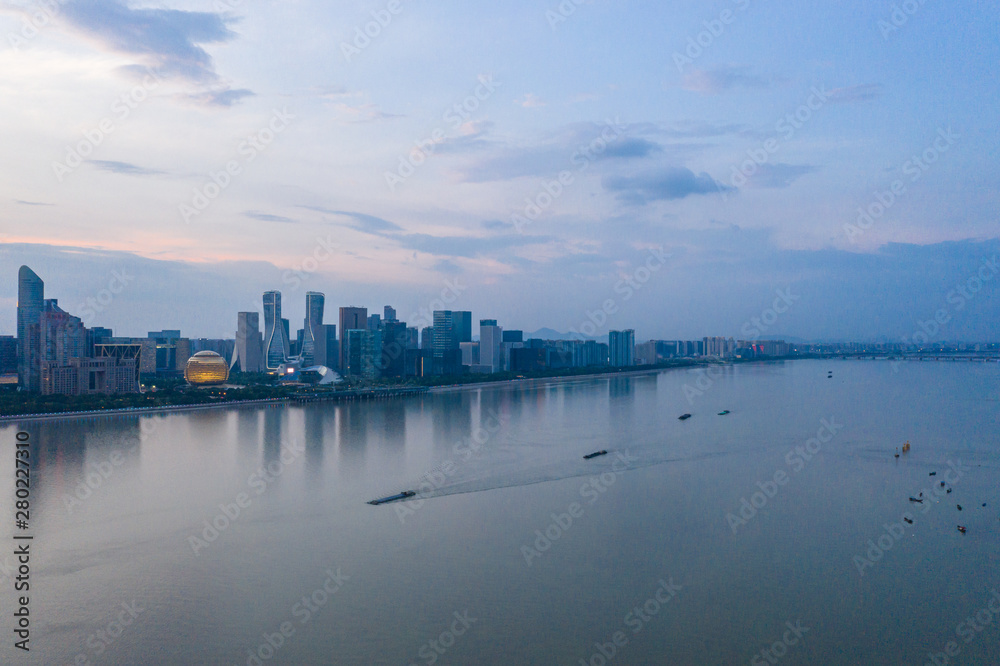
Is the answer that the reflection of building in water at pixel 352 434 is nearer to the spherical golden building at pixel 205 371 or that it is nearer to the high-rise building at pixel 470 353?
the spherical golden building at pixel 205 371

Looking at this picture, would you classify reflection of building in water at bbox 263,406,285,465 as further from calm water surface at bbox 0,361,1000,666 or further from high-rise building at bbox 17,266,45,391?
high-rise building at bbox 17,266,45,391

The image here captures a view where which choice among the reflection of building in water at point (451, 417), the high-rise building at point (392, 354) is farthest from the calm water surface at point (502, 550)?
the high-rise building at point (392, 354)

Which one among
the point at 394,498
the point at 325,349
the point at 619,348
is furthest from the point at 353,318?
the point at 394,498

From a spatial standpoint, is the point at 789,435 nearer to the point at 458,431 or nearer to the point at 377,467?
the point at 458,431

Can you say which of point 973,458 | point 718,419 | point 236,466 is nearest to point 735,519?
point 973,458

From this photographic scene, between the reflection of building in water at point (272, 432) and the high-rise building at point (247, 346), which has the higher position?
the high-rise building at point (247, 346)

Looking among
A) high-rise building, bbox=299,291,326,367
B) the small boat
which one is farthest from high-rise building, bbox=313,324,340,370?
the small boat
